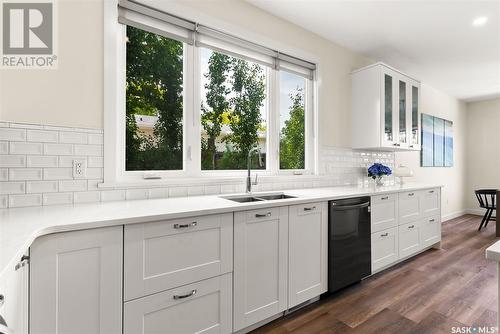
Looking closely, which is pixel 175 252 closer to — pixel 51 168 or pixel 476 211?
pixel 51 168

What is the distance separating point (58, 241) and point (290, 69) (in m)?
2.63

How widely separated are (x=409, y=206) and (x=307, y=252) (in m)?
1.82

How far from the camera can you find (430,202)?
3.47 m

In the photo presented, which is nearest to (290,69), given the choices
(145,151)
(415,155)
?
(145,151)

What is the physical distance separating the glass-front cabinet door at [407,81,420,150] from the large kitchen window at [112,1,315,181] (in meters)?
1.72

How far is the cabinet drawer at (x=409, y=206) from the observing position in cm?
297

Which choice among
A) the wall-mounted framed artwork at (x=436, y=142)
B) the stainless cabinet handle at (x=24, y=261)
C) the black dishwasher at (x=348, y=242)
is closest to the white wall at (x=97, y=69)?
the stainless cabinet handle at (x=24, y=261)

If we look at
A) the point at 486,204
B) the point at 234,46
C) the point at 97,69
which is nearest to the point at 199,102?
the point at 234,46

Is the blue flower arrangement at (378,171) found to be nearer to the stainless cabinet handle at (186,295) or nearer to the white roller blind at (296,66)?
the white roller blind at (296,66)

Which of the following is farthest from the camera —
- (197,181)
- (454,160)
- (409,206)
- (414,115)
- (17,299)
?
(454,160)

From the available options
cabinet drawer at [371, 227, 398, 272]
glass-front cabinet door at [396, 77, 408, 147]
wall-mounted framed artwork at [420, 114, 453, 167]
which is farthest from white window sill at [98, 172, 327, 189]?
wall-mounted framed artwork at [420, 114, 453, 167]

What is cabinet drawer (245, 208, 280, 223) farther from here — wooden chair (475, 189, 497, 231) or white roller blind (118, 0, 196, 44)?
wooden chair (475, 189, 497, 231)

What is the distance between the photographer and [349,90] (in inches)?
137

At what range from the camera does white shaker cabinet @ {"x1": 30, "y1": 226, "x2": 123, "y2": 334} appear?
109 cm
